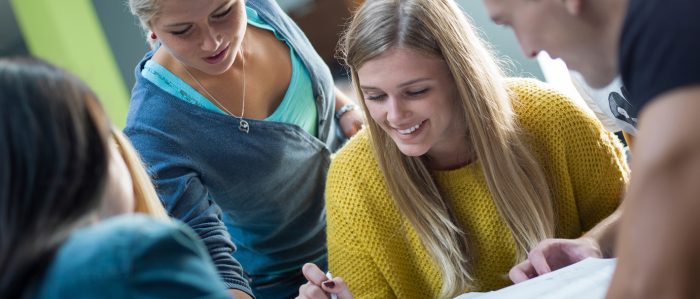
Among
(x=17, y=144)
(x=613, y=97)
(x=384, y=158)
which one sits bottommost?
(x=384, y=158)

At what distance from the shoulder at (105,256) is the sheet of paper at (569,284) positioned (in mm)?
582

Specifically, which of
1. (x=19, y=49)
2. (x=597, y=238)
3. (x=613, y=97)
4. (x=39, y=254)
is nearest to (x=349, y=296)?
(x=597, y=238)

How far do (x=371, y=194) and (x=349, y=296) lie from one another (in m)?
0.27

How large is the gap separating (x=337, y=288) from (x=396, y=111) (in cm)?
Answer: 34

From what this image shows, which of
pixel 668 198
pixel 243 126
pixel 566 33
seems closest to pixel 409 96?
pixel 243 126

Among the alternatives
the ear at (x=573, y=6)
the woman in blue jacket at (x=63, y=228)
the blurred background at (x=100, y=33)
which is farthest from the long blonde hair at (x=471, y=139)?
the blurred background at (x=100, y=33)

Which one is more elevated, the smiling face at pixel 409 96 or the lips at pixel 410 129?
the smiling face at pixel 409 96

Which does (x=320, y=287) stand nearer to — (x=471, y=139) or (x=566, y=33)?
(x=471, y=139)

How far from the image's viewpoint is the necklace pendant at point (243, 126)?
170 centimetres

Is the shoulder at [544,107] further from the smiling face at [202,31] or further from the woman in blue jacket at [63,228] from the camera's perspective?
the woman in blue jacket at [63,228]

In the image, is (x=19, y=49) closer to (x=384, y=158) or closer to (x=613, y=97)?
(x=384, y=158)

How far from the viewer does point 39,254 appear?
78 centimetres

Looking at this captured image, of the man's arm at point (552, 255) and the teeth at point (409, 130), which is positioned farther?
the teeth at point (409, 130)

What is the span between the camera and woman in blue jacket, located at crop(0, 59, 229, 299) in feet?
2.48
